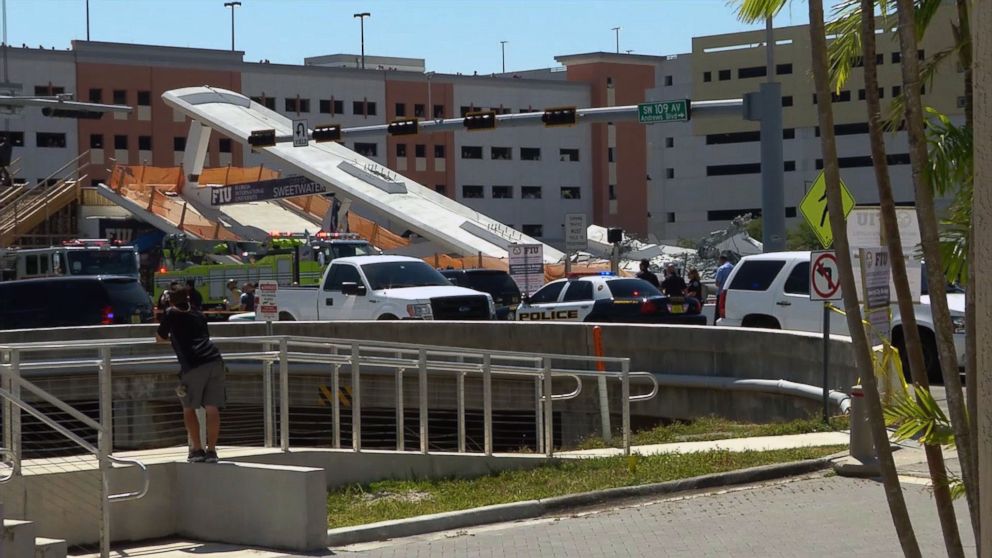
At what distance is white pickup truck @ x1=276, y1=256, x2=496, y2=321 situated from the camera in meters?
29.0

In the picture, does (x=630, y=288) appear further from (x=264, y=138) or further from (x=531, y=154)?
(x=531, y=154)

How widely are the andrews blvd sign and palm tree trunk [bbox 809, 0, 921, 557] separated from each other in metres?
48.9

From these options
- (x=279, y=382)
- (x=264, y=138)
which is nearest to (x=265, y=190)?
(x=264, y=138)

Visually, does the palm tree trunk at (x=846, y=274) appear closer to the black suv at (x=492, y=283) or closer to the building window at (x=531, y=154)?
the black suv at (x=492, y=283)

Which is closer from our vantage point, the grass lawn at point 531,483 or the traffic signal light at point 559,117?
the grass lawn at point 531,483

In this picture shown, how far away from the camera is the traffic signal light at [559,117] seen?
1347 inches

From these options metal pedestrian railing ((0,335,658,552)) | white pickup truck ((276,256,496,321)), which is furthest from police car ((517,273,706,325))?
metal pedestrian railing ((0,335,658,552))

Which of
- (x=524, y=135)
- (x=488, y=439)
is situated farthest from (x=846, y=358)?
(x=524, y=135)

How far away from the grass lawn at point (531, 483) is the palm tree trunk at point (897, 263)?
7788 mm

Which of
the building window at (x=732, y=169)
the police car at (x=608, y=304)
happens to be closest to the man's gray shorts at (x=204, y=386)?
the police car at (x=608, y=304)

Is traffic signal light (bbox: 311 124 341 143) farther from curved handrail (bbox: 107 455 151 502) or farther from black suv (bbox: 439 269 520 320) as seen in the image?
curved handrail (bbox: 107 455 151 502)

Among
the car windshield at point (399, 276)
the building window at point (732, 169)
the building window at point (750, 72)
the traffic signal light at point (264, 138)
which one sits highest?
the building window at point (750, 72)

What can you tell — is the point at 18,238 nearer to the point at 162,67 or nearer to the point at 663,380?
the point at 162,67

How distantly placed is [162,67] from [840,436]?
72.1m
